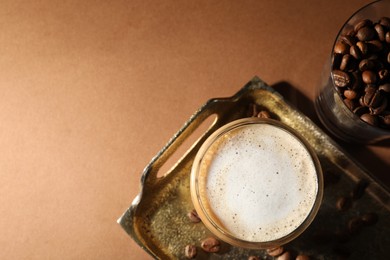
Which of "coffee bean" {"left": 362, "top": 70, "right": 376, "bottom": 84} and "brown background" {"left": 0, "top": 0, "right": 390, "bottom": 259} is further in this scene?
"brown background" {"left": 0, "top": 0, "right": 390, "bottom": 259}

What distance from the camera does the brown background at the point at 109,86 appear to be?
109 cm

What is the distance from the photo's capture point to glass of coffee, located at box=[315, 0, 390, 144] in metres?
0.94

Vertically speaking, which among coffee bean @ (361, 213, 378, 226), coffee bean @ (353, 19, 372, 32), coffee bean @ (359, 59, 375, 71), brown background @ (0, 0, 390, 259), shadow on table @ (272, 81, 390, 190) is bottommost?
coffee bean @ (361, 213, 378, 226)

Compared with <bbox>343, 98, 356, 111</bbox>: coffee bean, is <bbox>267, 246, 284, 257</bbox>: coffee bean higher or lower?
lower

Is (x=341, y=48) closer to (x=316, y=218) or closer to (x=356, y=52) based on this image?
(x=356, y=52)

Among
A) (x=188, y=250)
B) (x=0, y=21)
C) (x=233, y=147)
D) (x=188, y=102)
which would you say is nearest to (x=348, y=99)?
(x=233, y=147)

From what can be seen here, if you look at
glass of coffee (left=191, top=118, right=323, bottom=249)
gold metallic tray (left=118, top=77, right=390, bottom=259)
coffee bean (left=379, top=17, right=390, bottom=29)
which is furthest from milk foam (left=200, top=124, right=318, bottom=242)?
coffee bean (left=379, top=17, right=390, bottom=29)

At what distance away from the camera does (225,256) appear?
101cm

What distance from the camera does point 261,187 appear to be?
91 cm

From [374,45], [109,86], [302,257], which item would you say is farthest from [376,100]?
[109,86]

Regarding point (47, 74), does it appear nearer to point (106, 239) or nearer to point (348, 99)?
point (106, 239)

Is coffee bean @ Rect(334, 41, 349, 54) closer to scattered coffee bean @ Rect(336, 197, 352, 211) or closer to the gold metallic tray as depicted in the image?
the gold metallic tray

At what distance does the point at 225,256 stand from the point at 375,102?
447mm

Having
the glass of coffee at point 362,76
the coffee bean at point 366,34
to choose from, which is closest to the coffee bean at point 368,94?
the glass of coffee at point 362,76
